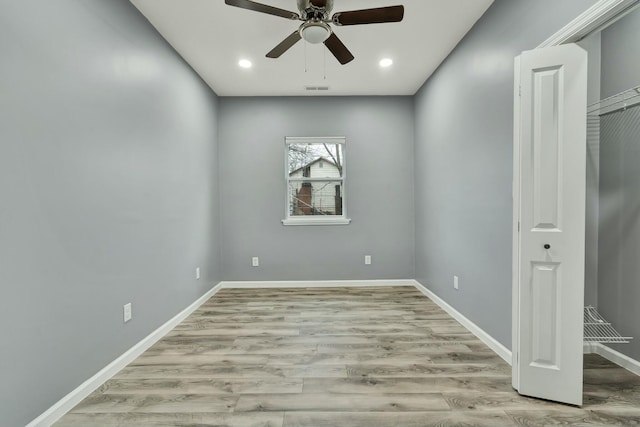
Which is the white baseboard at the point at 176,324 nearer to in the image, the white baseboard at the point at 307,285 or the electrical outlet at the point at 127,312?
the white baseboard at the point at 307,285

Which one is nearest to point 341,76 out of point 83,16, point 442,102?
point 442,102

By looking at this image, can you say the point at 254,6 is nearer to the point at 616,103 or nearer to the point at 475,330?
the point at 616,103

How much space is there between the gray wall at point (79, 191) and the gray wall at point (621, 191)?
145 inches

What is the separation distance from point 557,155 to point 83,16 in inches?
120

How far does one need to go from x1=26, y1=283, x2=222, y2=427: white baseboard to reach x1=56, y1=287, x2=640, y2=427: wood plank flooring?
46 millimetres

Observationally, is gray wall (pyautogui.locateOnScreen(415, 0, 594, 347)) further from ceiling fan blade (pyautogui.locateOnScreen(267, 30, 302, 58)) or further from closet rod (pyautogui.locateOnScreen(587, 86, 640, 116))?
ceiling fan blade (pyautogui.locateOnScreen(267, 30, 302, 58))

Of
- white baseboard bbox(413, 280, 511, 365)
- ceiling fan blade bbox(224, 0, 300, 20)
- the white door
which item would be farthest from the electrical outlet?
white baseboard bbox(413, 280, 511, 365)

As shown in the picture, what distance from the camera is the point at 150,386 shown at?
6.20ft

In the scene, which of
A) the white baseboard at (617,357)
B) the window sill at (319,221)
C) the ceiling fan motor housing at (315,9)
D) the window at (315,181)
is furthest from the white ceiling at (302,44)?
the white baseboard at (617,357)

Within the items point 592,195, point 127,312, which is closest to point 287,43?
point 127,312

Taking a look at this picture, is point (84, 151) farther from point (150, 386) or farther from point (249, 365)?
point (249, 365)

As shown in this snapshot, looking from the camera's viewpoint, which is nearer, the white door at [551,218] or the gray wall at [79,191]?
the gray wall at [79,191]

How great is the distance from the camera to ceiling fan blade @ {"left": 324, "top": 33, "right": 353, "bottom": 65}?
7.28 feet

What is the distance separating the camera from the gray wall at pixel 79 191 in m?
1.41
